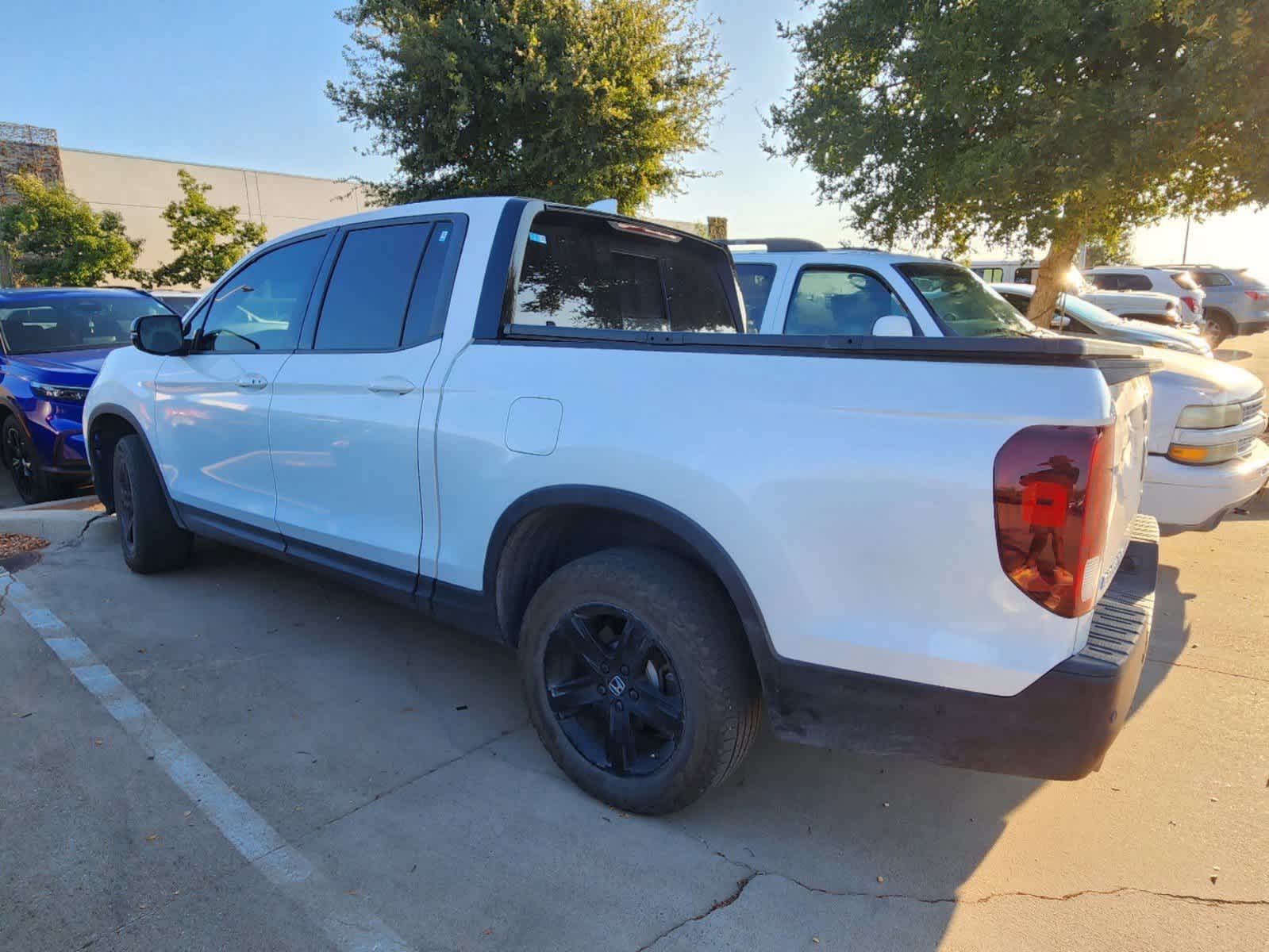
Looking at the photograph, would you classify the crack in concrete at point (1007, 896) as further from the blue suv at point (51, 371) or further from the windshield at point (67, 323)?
the windshield at point (67, 323)

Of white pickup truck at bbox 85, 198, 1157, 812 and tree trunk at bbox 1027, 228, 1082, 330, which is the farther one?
tree trunk at bbox 1027, 228, 1082, 330

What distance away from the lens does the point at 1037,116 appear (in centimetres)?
870


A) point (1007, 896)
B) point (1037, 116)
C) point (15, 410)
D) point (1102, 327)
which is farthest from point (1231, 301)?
point (15, 410)

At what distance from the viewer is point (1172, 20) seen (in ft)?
25.8

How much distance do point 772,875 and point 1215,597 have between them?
12.0 feet

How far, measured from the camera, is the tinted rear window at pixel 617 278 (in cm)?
310

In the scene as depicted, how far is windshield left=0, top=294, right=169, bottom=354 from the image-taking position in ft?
23.0

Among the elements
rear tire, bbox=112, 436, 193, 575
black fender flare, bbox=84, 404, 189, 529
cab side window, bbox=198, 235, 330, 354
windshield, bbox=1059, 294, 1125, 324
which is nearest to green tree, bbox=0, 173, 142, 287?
black fender flare, bbox=84, 404, 189, 529

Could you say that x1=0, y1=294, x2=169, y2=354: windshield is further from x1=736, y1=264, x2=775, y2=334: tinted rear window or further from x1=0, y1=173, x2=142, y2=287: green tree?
x1=0, y1=173, x2=142, y2=287: green tree

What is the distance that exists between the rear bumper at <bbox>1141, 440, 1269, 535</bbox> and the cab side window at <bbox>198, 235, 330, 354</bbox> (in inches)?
176

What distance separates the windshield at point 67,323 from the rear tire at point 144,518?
3.19 m

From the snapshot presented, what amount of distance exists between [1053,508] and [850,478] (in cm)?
45

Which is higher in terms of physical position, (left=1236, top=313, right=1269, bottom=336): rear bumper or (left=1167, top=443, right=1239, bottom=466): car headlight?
(left=1236, top=313, right=1269, bottom=336): rear bumper

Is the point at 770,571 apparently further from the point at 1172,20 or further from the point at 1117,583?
the point at 1172,20
